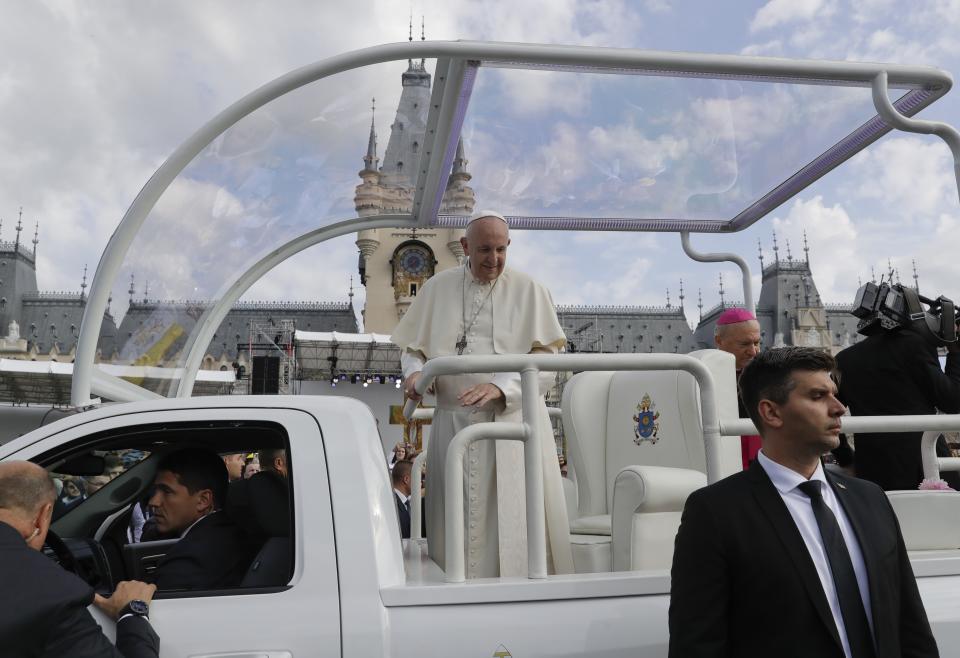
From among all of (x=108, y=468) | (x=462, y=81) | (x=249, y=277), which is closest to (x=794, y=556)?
(x=108, y=468)

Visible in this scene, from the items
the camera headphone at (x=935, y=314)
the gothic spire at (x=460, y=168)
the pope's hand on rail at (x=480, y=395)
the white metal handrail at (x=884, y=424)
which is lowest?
the white metal handrail at (x=884, y=424)

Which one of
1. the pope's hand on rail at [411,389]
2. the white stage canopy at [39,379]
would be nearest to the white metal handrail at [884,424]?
the pope's hand on rail at [411,389]

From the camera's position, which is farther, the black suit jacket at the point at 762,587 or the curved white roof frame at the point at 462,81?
the curved white roof frame at the point at 462,81

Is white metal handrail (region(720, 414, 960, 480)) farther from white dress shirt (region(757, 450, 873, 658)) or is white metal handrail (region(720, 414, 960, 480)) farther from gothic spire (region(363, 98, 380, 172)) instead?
gothic spire (region(363, 98, 380, 172))

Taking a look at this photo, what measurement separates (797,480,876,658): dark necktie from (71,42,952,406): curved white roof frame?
8.66ft

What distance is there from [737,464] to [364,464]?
178cm

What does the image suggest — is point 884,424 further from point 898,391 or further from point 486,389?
point 486,389

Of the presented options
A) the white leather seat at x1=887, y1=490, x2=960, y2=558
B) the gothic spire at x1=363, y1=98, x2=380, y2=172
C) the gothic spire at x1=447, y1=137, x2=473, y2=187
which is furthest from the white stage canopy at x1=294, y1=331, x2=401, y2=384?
the white leather seat at x1=887, y1=490, x2=960, y2=558

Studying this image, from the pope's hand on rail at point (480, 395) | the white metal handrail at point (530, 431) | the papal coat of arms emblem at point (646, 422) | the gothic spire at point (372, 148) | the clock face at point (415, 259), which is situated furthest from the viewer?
the clock face at point (415, 259)

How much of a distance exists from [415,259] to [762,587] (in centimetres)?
6441

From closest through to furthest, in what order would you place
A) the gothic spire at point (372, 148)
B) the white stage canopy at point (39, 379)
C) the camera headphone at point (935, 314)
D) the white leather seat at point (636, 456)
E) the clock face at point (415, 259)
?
the white leather seat at point (636, 456)
the camera headphone at point (935, 314)
the gothic spire at point (372, 148)
the white stage canopy at point (39, 379)
the clock face at point (415, 259)

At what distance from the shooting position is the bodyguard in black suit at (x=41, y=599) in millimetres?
1910

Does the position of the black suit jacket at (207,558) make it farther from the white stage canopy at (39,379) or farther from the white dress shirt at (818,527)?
the white stage canopy at (39,379)

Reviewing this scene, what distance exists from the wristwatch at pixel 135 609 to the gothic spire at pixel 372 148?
142 inches
